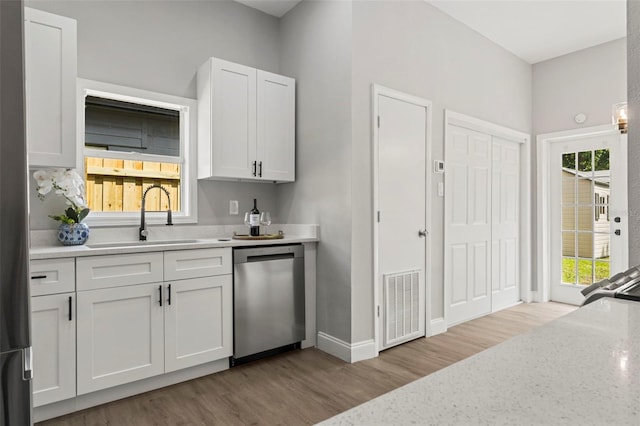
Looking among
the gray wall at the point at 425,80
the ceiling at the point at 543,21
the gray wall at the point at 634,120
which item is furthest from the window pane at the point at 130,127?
the gray wall at the point at 634,120

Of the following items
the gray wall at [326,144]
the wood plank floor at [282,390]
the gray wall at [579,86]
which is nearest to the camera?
the wood plank floor at [282,390]

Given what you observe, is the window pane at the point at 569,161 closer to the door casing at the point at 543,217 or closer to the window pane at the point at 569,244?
the door casing at the point at 543,217

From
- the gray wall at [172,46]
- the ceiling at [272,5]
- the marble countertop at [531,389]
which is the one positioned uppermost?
the ceiling at [272,5]

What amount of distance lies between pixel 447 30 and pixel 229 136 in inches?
96.9

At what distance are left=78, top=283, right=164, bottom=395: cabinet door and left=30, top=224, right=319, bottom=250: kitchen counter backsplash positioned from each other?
555 mm

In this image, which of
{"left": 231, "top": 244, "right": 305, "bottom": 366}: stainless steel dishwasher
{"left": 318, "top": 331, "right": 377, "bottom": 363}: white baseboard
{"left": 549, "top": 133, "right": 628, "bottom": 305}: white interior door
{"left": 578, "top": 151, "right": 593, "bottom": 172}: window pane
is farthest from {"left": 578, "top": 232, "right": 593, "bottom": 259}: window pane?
{"left": 231, "top": 244, "right": 305, "bottom": 366}: stainless steel dishwasher

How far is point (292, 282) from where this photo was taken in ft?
10.0

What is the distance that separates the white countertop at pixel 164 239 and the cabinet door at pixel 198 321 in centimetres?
27

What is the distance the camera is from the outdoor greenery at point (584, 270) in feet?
14.3

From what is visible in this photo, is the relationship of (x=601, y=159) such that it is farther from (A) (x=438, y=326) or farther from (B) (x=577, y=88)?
Result: (A) (x=438, y=326)

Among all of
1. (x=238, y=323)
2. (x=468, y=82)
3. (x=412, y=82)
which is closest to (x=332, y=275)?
(x=238, y=323)

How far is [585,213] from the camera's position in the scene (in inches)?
177

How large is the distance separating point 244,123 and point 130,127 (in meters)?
0.91

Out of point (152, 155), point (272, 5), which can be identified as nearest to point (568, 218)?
point (272, 5)
